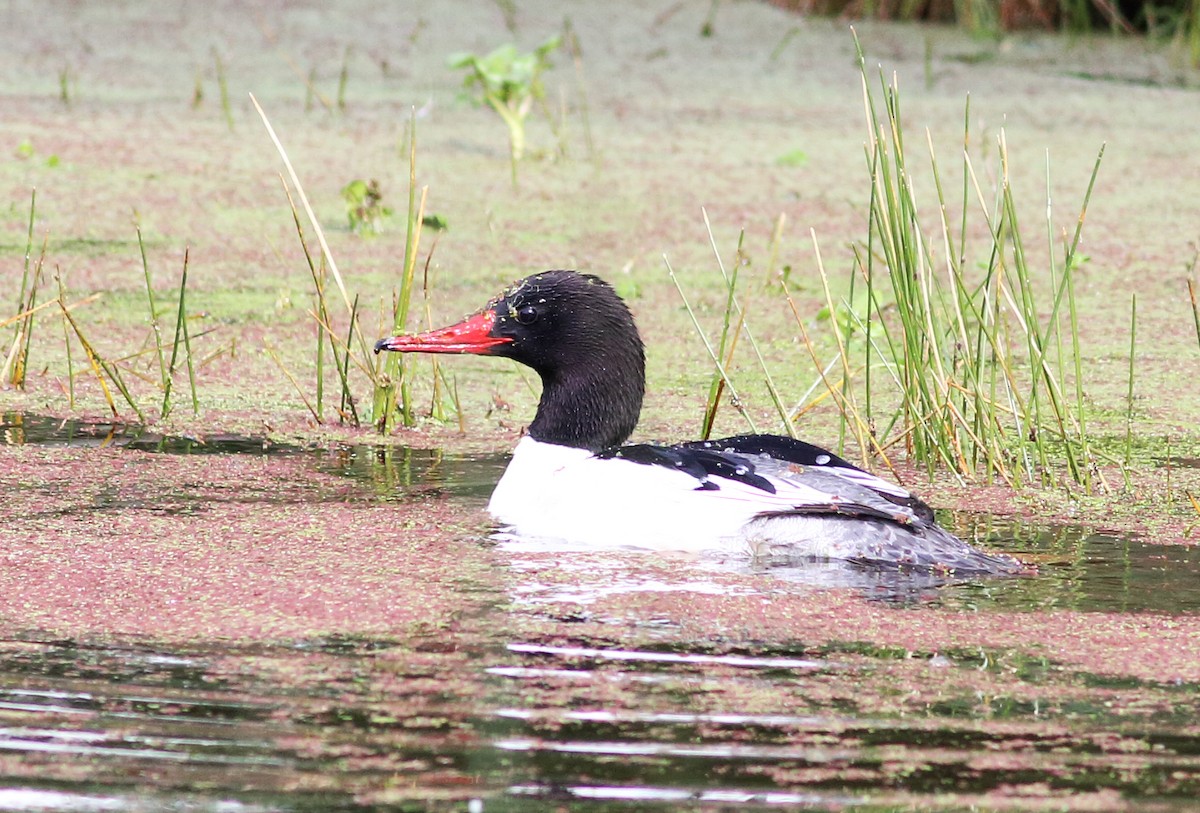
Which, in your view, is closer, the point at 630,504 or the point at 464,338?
the point at 630,504

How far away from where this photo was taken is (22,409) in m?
5.98

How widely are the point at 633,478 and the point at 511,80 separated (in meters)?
5.07

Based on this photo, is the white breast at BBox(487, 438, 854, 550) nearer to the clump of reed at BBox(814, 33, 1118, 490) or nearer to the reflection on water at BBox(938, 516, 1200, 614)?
the reflection on water at BBox(938, 516, 1200, 614)

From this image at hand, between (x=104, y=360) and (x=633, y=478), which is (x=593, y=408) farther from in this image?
(x=104, y=360)

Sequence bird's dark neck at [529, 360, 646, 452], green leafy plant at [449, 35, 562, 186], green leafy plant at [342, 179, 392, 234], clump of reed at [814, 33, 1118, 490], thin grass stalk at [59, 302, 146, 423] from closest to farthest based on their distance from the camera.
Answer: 1. clump of reed at [814, 33, 1118, 490]
2. bird's dark neck at [529, 360, 646, 452]
3. thin grass stalk at [59, 302, 146, 423]
4. green leafy plant at [342, 179, 392, 234]
5. green leafy plant at [449, 35, 562, 186]

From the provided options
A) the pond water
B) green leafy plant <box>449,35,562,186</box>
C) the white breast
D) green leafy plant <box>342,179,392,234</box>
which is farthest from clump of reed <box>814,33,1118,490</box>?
green leafy plant <box>449,35,562,186</box>

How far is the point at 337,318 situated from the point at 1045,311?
2.81 m

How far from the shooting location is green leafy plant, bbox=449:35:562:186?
9.31m

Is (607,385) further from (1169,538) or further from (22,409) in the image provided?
(22,409)

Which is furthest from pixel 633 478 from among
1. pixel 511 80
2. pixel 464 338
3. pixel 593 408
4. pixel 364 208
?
pixel 511 80

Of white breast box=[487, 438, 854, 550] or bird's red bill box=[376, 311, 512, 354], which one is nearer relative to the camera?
white breast box=[487, 438, 854, 550]

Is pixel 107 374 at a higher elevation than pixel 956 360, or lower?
lower

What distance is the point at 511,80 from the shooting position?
9.39 m

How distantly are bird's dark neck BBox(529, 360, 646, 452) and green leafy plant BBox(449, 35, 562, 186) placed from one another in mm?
4070
